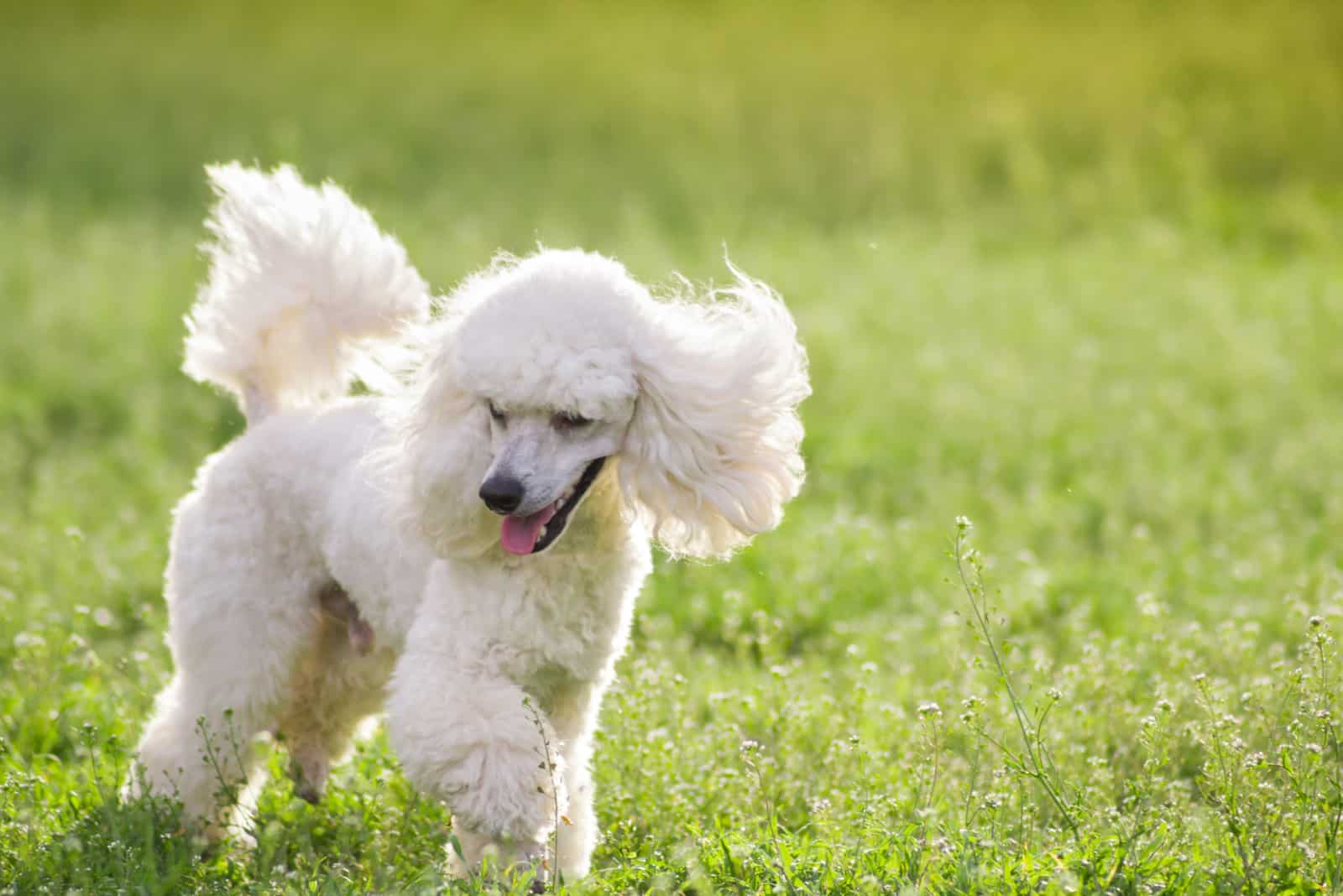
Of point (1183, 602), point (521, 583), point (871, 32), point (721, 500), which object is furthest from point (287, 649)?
point (871, 32)

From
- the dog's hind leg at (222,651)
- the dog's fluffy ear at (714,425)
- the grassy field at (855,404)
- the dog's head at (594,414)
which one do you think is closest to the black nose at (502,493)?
the dog's head at (594,414)

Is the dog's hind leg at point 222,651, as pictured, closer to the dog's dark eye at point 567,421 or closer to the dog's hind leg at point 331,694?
the dog's hind leg at point 331,694

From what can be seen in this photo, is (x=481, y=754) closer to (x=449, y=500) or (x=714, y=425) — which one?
(x=449, y=500)

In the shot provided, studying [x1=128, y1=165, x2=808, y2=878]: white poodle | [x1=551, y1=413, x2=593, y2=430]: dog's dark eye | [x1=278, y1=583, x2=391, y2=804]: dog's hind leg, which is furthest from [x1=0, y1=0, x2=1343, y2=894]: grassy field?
[x1=551, y1=413, x2=593, y2=430]: dog's dark eye

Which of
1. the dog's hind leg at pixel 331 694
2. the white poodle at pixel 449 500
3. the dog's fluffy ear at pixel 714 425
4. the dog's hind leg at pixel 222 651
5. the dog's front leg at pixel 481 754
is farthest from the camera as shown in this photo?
the dog's hind leg at pixel 331 694

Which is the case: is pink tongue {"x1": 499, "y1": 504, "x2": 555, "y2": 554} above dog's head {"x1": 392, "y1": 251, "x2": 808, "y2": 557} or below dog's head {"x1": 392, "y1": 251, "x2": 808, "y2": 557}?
below

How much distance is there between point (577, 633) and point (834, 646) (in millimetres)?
2353

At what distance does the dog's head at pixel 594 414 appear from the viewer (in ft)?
12.0

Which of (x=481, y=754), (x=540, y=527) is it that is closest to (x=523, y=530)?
(x=540, y=527)

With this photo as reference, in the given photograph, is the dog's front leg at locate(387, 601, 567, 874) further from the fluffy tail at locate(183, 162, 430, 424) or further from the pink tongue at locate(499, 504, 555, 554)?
the fluffy tail at locate(183, 162, 430, 424)

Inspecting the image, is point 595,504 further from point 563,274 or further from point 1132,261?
point 1132,261

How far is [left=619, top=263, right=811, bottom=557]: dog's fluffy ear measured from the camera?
3.79 m

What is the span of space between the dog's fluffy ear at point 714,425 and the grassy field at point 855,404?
23.6 inches

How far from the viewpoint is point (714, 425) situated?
385cm
